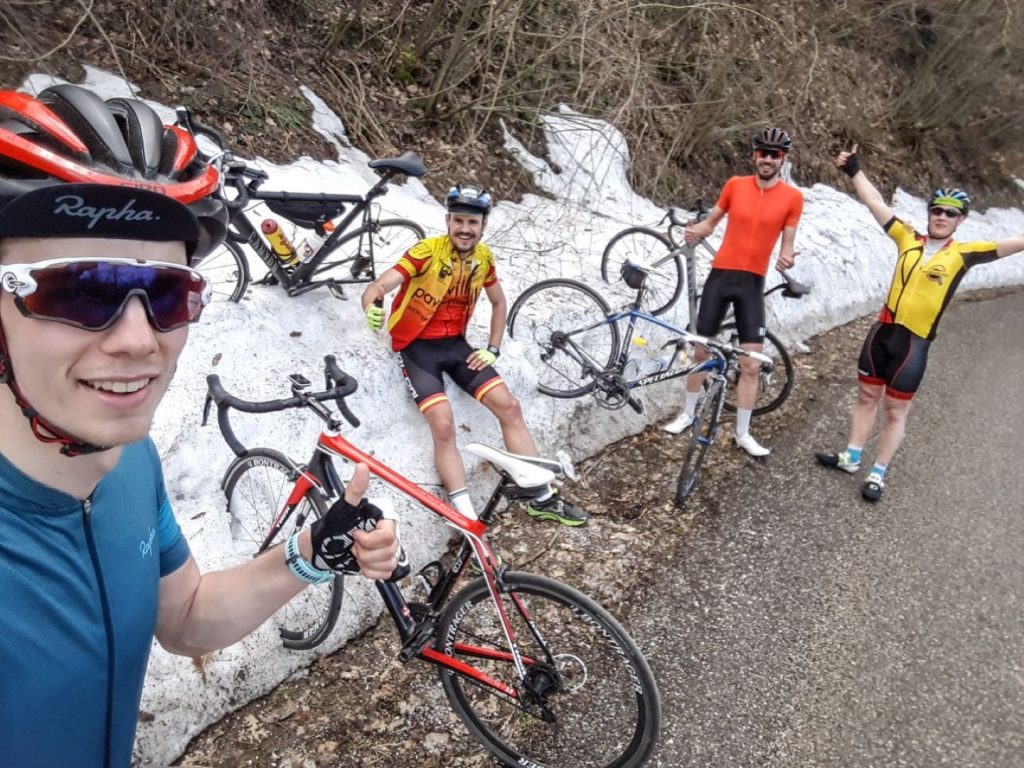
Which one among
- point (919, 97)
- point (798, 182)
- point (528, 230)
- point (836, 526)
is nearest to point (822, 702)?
point (836, 526)

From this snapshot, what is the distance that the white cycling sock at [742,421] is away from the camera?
6031 mm

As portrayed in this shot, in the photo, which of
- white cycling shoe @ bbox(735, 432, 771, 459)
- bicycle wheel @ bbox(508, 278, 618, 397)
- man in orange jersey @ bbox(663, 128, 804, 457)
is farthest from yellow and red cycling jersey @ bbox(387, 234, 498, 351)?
white cycling shoe @ bbox(735, 432, 771, 459)

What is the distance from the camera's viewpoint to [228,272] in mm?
5066

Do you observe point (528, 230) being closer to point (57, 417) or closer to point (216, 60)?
point (216, 60)

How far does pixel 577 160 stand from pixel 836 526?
6065mm

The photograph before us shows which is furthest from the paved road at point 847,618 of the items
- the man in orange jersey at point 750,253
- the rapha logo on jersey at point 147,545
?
the rapha logo on jersey at point 147,545

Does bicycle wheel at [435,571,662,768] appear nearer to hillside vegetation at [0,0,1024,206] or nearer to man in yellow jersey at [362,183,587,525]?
man in yellow jersey at [362,183,587,525]

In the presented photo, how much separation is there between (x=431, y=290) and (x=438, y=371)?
1.86 ft

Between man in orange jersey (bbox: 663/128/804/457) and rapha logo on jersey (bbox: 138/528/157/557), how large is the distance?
4756 mm

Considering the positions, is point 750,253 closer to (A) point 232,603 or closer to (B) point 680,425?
(B) point 680,425

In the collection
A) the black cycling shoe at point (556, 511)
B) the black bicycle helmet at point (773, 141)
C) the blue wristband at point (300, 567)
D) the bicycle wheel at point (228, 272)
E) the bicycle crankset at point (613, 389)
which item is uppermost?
the black bicycle helmet at point (773, 141)

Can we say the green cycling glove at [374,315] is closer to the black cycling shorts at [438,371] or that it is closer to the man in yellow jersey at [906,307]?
the black cycling shorts at [438,371]

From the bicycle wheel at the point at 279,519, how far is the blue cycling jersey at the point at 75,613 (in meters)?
1.80

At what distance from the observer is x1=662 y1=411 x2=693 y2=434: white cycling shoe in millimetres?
6230
